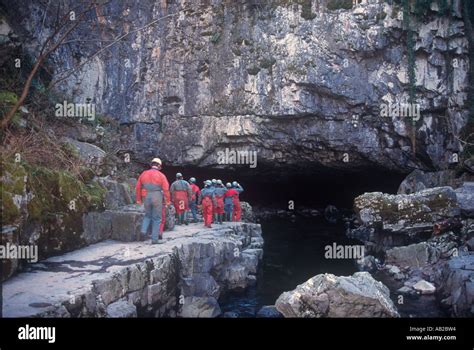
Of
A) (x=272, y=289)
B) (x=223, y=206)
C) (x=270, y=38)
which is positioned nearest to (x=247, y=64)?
(x=270, y=38)

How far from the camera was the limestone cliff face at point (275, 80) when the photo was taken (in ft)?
53.5

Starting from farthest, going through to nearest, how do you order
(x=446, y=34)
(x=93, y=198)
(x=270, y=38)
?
(x=270, y=38) < (x=446, y=34) < (x=93, y=198)

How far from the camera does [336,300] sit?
712 cm

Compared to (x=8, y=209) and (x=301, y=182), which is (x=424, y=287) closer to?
(x=8, y=209)

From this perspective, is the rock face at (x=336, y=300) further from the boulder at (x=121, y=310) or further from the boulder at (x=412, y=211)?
the boulder at (x=412, y=211)

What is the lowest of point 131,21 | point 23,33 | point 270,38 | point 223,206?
point 223,206

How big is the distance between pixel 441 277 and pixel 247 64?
11787 mm

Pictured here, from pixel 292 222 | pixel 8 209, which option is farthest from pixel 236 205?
pixel 292 222

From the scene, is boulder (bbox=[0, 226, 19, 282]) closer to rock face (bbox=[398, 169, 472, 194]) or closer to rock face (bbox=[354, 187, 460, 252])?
rock face (bbox=[354, 187, 460, 252])

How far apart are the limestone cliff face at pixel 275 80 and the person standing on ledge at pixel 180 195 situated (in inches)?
284

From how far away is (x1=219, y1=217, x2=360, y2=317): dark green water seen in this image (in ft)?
29.9

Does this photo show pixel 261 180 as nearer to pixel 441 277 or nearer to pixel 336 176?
pixel 336 176

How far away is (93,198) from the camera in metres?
8.23

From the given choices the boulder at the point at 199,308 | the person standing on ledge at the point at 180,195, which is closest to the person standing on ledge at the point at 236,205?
the person standing on ledge at the point at 180,195
